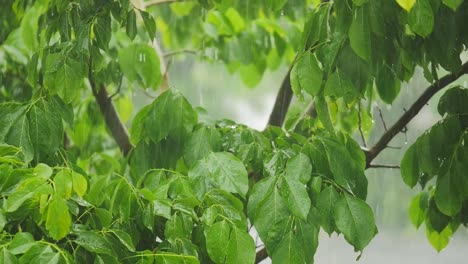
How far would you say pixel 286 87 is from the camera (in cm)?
216

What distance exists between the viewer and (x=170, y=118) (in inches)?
68.2

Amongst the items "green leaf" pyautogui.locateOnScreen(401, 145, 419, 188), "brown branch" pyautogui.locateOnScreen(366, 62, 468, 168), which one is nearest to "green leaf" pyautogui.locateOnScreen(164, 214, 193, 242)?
"green leaf" pyautogui.locateOnScreen(401, 145, 419, 188)

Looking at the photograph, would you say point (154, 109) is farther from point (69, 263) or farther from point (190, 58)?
point (190, 58)

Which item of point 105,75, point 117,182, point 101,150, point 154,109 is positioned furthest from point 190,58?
point 117,182

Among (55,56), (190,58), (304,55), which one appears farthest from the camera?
(190,58)

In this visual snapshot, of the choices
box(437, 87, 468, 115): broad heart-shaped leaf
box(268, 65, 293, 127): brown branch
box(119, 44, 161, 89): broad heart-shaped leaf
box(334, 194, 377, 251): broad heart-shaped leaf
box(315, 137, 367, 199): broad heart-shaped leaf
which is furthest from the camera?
box(268, 65, 293, 127): brown branch

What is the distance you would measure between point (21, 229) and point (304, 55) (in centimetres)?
55

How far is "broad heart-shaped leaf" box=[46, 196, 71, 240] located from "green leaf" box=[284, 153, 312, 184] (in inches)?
15.4

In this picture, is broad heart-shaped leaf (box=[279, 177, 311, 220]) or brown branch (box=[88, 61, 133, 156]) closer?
broad heart-shaped leaf (box=[279, 177, 311, 220])

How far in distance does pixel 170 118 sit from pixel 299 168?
0.36 metres

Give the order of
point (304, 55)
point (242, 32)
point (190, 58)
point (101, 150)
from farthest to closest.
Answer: point (190, 58), point (101, 150), point (242, 32), point (304, 55)

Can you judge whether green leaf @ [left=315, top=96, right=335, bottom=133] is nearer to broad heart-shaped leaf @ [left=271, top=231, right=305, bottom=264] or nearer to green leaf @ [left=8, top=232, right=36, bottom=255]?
broad heart-shaped leaf @ [left=271, top=231, right=305, bottom=264]

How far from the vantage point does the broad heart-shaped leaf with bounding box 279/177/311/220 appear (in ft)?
4.58

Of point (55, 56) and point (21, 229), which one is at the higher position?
point (55, 56)
